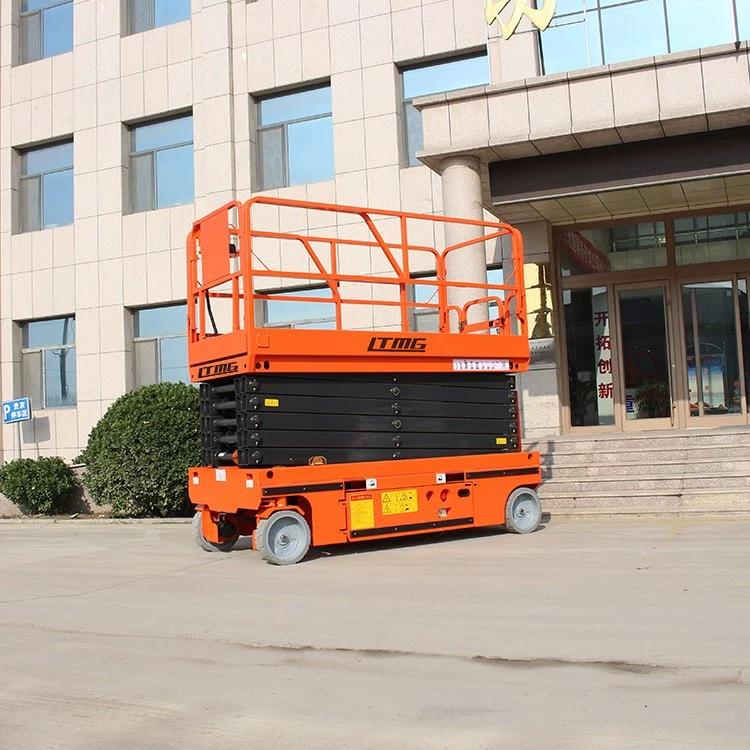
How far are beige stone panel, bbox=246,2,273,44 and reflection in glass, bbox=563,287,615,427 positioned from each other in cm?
827

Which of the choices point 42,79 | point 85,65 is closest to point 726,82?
point 85,65

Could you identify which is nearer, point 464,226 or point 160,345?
point 464,226

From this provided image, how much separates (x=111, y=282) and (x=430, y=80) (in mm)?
8045

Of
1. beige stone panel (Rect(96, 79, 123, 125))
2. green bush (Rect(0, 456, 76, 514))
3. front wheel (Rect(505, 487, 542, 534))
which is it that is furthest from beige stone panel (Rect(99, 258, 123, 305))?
front wheel (Rect(505, 487, 542, 534))

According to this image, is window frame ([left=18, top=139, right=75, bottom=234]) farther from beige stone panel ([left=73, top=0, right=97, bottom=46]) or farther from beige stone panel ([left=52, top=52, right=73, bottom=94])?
beige stone panel ([left=73, top=0, right=97, bottom=46])

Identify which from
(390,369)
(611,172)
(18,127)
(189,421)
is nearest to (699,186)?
(611,172)

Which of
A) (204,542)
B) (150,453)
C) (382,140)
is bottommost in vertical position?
(204,542)

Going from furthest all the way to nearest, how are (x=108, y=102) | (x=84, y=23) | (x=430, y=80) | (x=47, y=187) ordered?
(x=47, y=187), (x=84, y=23), (x=108, y=102), (x=430, y=80)

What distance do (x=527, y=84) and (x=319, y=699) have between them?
33.8 feet

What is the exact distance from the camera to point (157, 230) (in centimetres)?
1953

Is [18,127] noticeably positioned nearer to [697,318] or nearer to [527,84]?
[527,84]

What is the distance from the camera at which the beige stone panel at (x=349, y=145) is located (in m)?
17.5

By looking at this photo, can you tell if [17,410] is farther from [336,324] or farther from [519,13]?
[519,13]

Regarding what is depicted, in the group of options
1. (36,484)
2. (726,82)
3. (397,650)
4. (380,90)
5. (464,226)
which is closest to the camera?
(397,650)
